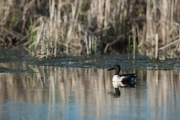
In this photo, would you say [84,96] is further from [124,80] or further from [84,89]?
[124,80]

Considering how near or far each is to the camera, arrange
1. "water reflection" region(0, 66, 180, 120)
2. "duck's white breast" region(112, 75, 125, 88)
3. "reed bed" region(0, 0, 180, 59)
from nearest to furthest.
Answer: "water reflection" region(0, 66, 180, 120) < "duck's white breast" region(112, 75, 125, 88) < "reed bed" region(0, 0, 180, 59)

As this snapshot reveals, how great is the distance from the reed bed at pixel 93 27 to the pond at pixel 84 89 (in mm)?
379

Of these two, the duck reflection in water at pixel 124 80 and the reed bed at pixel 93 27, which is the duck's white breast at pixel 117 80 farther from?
the reed bed at pixel 93 27

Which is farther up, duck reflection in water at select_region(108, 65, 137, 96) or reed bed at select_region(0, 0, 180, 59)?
reed bed at select_region(0, 0, 180, 59)

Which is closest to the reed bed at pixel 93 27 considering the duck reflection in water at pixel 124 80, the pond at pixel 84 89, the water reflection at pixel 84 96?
the pond at pixel 84 89

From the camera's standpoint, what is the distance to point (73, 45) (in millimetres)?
14516

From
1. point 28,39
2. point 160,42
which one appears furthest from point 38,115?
point 28,39

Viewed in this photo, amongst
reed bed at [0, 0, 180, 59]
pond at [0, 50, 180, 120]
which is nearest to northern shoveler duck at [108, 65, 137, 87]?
pond at [0, 50, 180, 120]

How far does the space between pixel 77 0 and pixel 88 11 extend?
0.40 metres

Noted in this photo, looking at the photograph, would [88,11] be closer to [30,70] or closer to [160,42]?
[160,42]

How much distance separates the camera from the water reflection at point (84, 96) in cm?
820

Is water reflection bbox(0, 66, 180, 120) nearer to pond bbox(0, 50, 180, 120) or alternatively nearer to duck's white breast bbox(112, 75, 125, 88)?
pond bbox(0, 50, 180, 120)

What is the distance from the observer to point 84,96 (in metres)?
9.53

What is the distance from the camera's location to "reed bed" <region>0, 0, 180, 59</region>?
14016mm
